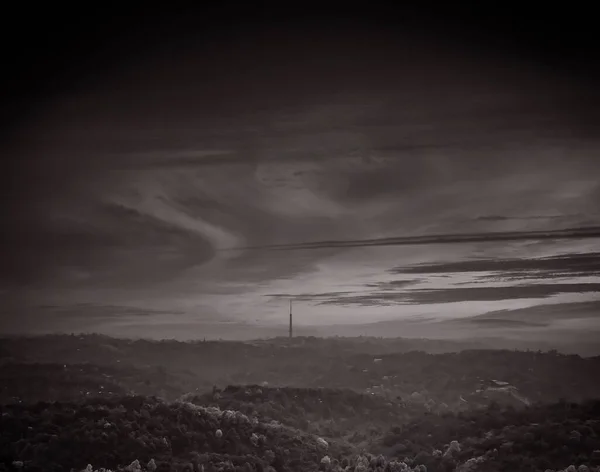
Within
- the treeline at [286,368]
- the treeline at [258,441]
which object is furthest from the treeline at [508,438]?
the treeline at [286,368]

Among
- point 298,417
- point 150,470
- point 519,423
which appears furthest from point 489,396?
point 150,470

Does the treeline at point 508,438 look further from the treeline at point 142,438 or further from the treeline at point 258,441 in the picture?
the treeline at point 142,438

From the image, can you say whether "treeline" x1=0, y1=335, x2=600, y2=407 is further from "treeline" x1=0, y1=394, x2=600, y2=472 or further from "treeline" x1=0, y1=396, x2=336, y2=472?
"treeline" x1=0, y1=396, x2=336, y2=472

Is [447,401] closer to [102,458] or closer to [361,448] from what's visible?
[361,448]

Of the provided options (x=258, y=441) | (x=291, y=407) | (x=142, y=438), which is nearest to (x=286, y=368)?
(x=291, y=407)

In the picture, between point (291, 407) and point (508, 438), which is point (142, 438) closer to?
point (291, 407)

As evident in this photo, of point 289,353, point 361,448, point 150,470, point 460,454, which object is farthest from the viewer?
point 289,353

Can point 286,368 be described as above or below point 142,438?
above

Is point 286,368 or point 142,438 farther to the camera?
point 286,368

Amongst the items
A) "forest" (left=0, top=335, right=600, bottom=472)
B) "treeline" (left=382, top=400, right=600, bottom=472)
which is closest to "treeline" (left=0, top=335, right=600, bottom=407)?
"forest" (left=0, top=335, right=600, bottom=472)
